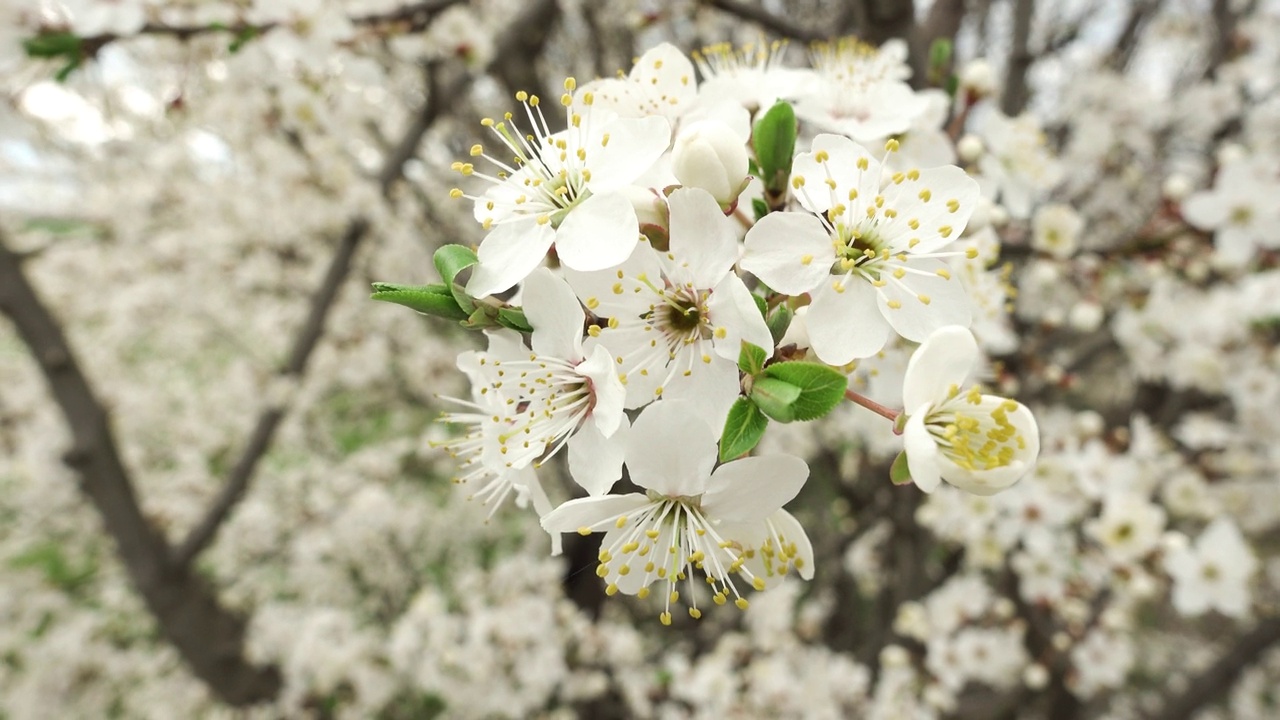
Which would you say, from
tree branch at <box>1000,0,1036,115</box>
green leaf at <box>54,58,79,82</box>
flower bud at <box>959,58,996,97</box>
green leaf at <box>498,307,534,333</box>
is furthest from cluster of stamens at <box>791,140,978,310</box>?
tree branch at <box>1000,0,1036,115</box>

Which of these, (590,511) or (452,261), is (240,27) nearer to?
(452,261)

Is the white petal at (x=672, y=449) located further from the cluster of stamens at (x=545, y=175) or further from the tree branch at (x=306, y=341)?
the tree branch at (x=306, y=341)

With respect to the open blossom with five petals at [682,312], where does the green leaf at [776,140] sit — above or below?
above

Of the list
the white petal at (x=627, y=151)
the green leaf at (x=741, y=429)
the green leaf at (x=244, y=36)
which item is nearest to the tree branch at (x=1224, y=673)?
the green leaf at (x=741, y=429)

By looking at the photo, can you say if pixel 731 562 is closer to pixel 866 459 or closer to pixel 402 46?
pixel 402 46

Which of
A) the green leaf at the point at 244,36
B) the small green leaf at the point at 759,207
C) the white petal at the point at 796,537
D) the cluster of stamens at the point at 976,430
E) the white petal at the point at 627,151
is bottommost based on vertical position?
the white petal at the point at 796,537

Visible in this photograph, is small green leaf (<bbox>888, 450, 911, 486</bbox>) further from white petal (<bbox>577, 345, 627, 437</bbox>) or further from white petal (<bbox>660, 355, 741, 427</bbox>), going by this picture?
white petal (<bbox>577, 345, 627, 437</bbox>)

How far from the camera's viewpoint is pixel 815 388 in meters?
0.59

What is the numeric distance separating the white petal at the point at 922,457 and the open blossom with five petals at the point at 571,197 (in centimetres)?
31

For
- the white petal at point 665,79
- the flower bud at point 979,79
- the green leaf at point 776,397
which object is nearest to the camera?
the green leaf at point 776,397

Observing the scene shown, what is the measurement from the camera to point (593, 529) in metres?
0.70

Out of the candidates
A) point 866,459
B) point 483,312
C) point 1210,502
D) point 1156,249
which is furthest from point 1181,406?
point 483,312

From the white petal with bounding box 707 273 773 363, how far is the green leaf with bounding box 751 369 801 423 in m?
0.04

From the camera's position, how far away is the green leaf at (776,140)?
0.72 meters
